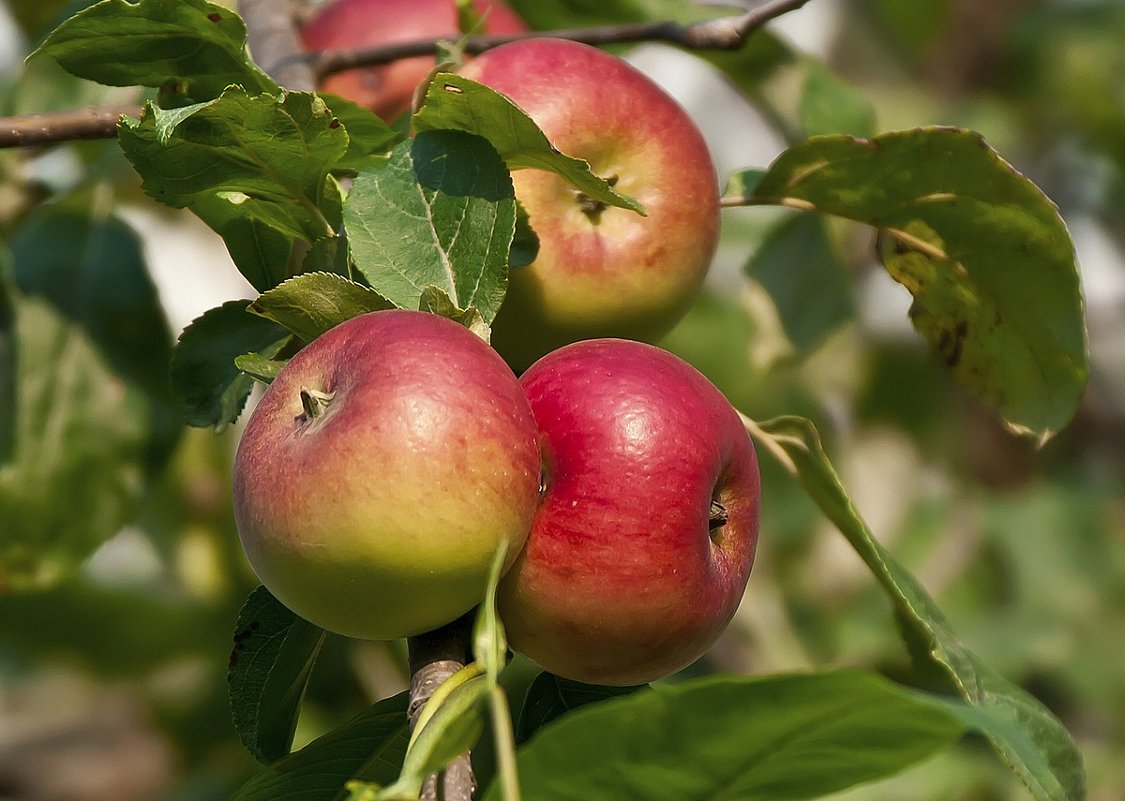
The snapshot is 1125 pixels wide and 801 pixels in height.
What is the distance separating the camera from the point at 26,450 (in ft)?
3.48

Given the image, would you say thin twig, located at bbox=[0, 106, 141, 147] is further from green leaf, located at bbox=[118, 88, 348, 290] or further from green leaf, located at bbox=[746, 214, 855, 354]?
green leaf, located at bbox=[746, 214, 855, 354]

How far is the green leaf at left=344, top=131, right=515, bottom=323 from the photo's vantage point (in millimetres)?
672

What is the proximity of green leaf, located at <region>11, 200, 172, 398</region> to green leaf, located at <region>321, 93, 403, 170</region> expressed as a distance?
39 centimetres

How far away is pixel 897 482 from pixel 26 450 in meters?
1.70

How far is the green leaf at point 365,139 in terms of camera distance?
746 millimetres

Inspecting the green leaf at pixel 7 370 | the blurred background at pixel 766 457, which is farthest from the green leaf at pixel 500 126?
the green leaf at pixel 7 370

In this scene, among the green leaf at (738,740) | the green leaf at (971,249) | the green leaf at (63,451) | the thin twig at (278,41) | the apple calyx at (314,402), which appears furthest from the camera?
the green leaf at (63,451)

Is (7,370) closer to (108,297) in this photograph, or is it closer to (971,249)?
(108,297)

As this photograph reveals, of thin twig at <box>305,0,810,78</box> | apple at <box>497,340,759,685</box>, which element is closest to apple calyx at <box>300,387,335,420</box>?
apple at <box>497,340,759,685</box>

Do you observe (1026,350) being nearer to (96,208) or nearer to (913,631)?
(913,631)

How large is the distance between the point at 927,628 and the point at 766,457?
3.35ft

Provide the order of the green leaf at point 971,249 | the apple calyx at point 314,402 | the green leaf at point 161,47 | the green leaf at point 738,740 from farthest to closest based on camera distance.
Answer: the green leaf at point 971,249 → the green leaf at point 161,47 → the apple calyx at point 314,402 → the green leaf at point 738,740

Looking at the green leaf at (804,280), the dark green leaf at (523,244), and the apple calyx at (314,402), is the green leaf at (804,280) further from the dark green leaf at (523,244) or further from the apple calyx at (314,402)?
the apple calyx at (314,402)

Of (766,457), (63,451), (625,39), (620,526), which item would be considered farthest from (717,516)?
(766,457)
